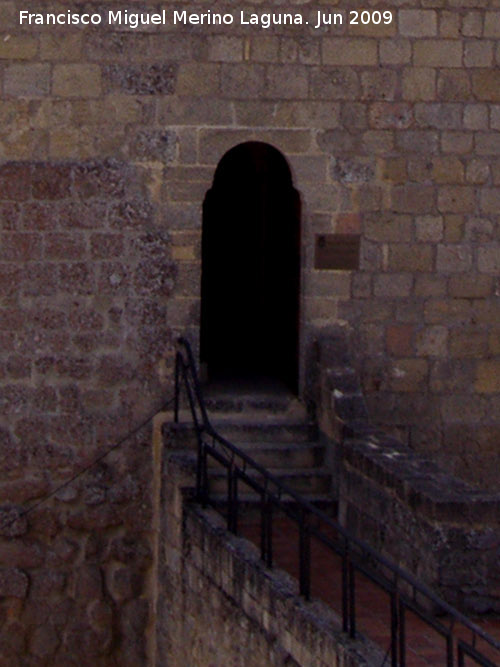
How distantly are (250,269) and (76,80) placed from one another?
4.26 metres

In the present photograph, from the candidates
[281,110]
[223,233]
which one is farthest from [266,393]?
[223,233]

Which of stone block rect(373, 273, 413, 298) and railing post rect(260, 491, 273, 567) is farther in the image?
stone block rect(373, 273, 413, 298)

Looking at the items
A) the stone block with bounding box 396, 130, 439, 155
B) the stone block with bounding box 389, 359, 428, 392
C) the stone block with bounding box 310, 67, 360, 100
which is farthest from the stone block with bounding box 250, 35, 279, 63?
the stone block with bounding box 389, 359, 428, 392

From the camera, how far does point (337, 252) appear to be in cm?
948

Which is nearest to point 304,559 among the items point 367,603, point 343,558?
point 343,558

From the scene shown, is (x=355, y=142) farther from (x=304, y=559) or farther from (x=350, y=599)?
(x=350, y=599)

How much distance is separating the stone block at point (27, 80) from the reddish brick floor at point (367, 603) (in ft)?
10.5

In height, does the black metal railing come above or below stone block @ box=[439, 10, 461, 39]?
below

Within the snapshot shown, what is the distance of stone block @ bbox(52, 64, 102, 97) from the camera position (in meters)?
9.25

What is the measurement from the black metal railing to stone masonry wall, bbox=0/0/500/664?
1.90 feet

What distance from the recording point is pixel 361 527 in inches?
317

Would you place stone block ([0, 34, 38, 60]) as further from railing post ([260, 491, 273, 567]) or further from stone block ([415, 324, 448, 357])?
railing post ([260, 491, 273, 567])

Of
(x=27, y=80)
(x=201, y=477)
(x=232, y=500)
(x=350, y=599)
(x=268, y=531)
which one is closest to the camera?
(x=350, y=599)

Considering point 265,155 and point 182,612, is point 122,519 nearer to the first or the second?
point 182,612
